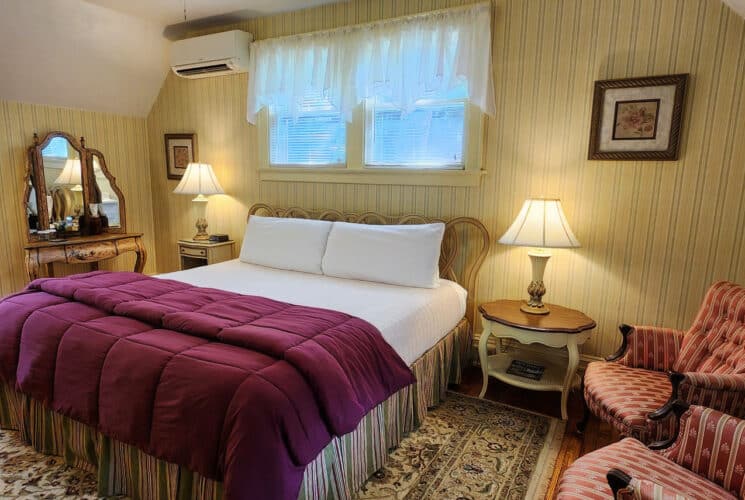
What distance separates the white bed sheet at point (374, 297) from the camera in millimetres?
2301

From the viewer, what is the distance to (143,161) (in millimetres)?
4781

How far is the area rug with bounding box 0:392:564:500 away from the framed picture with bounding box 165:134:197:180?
113 inches

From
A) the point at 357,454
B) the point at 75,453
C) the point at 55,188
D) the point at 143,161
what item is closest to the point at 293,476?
the point at 357,454

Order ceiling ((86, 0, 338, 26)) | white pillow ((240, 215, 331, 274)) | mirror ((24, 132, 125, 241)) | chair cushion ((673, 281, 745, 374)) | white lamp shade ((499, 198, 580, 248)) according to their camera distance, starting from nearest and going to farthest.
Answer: chair cushion ((673, 281, 745, 374)), white lamp shade ((499, 198, 580, 248)), white pillow ((240, 215, 331, 274)), ceiling ((86, 0, 338, 26)), mirror ((24, 132, 125, 241))

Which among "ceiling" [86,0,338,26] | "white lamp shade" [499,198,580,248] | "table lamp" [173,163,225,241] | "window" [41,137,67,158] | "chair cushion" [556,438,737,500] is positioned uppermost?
"ceiling" [86,0,338,26]

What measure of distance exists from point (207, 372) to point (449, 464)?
49.7 inches

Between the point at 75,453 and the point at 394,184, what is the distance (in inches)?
97.9

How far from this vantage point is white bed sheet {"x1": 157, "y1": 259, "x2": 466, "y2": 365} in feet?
7.55

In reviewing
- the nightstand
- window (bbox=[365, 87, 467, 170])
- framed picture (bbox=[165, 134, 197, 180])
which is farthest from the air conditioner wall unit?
the nightstand

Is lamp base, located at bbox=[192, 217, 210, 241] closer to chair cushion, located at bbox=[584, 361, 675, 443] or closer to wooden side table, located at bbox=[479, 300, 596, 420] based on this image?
wooden side table, located at bbox=[479, 300, 596, 420]

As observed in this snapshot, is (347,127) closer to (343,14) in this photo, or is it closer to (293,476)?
(343,14)

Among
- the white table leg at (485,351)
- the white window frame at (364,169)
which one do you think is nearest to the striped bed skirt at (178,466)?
the white table leg at (485,351)

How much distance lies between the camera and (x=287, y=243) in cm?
333

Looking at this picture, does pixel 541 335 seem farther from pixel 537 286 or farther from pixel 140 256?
pixel 140 256
